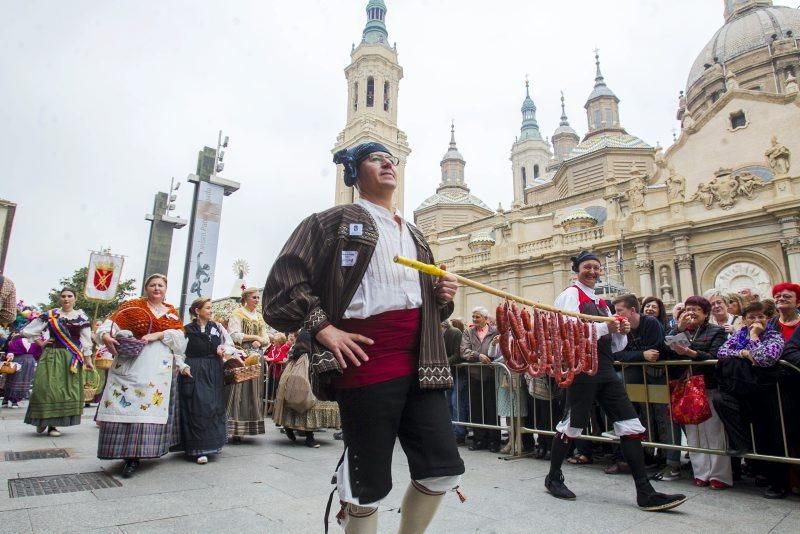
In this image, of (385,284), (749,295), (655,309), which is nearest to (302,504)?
(385,284)

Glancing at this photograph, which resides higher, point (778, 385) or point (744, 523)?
point (778, 385)

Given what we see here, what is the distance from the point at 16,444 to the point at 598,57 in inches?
2097

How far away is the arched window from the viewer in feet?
170

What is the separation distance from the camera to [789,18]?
124 ft

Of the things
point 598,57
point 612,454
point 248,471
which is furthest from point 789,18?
point 248,471

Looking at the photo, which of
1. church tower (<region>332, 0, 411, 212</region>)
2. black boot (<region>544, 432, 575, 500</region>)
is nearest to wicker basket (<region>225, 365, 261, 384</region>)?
black boot (<region>544, 432, 575, 500</region>)

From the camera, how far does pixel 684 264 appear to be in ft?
76.7

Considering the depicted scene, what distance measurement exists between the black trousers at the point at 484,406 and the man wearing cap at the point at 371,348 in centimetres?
462

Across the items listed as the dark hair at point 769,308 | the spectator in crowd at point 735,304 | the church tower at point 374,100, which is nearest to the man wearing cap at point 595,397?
the dark hair at point 769,308

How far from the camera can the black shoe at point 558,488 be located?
152 inches

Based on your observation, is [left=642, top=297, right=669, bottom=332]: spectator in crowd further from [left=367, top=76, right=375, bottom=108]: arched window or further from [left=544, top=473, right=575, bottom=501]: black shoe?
[left=367, top=76, right=375, bottom=108]: arched window

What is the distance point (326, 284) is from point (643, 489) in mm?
3081

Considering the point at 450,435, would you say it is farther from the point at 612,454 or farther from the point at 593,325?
the point at 612,454

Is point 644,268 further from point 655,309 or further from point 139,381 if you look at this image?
point 139,381
